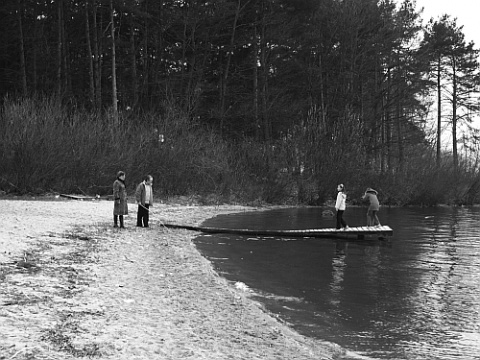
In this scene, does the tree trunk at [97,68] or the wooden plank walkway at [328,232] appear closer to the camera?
the wooden plank walkway at [328,232]

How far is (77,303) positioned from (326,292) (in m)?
5.49

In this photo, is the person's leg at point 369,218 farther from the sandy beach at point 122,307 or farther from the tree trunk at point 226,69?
the tree trunk at point 226,69

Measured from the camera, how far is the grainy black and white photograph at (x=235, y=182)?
846 centimetres

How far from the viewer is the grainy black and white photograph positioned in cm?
846

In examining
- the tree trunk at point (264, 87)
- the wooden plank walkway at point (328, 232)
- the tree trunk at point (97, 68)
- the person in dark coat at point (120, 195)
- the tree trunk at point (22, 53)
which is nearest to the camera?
the person in dark coat at point (120, 195)

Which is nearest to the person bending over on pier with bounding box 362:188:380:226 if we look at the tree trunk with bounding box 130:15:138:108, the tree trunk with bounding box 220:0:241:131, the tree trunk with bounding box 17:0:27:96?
the tree trunk with bounding box 220:0:241:131

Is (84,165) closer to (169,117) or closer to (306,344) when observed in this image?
(169,117)

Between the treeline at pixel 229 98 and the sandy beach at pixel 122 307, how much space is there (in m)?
19.4

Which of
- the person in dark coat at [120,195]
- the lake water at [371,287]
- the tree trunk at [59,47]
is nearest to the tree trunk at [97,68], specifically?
the tree trunk at [59,47]

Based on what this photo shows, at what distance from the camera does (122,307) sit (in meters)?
8.57

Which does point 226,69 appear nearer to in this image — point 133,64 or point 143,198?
point 133,64

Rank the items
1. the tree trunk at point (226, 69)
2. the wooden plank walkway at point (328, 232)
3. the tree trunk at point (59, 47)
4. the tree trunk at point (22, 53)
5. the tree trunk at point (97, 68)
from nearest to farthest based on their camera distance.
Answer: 1. the wooden plank walkway at point (328, 232)
2. the tree trunk at point (22, 53)
3. the tree trunk at point (59, 47)
4. the tree trunk at point (97, 68)
5. the tree trunk at point (226, 69)

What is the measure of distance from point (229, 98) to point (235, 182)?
9.83 m

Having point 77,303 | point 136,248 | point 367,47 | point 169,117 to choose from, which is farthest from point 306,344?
point 367,47
